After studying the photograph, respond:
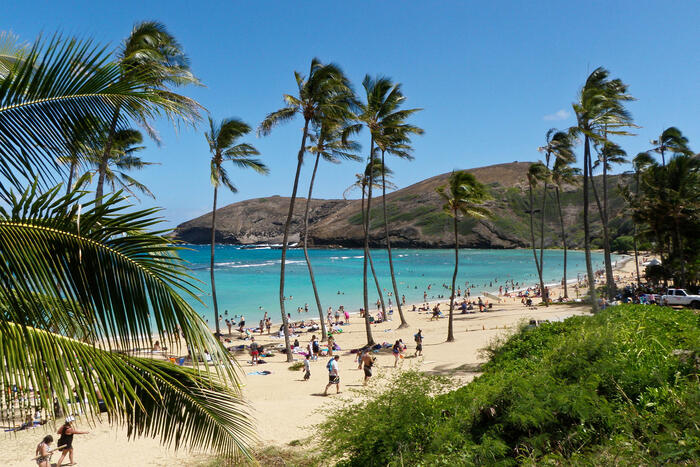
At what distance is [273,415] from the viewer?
10.9 m

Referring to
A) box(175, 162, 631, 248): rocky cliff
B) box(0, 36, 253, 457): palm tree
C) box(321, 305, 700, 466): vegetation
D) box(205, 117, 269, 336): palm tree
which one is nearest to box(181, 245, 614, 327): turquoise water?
box(205, 117, 269, 336): palm tree

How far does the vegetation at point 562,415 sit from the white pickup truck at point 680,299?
18.6 meters

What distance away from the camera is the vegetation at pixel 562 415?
3.53 meters

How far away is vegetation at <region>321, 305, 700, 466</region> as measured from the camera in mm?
3533

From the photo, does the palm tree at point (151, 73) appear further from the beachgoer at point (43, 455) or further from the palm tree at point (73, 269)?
the beachgoer at point (43, 455)

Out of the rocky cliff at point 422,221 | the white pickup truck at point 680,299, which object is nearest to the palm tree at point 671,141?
the white pickup truck at point 680,299

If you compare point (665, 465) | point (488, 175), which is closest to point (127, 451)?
point (665, 465)

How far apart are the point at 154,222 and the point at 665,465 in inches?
150

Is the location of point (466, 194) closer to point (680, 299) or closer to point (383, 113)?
point (383, 113)

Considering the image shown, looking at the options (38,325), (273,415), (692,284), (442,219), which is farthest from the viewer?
(442,219)

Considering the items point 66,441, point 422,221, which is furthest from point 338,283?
point 422,221

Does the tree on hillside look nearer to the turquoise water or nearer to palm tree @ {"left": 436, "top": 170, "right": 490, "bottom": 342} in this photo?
palm tree @ {"left": 436, "top": 170, "right": 490, "bottom": 342}

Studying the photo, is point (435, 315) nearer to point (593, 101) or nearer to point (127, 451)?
point (593, 101)

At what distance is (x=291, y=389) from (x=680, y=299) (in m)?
21.0
